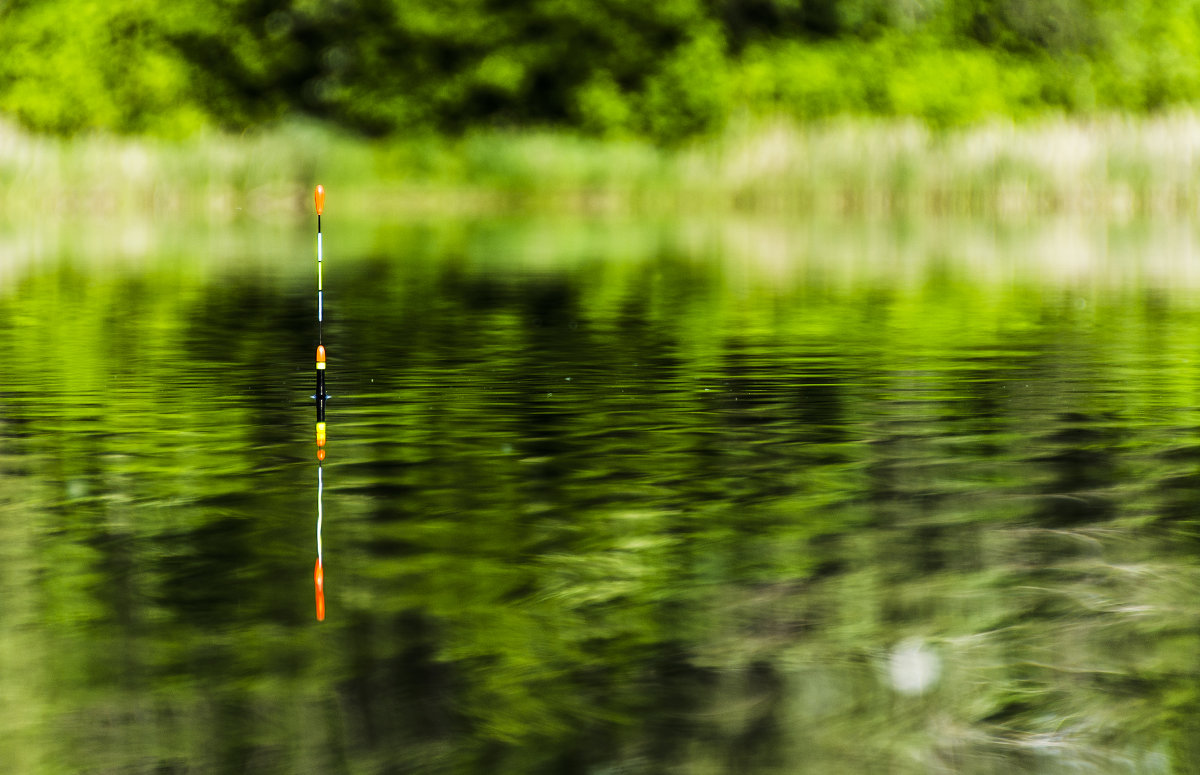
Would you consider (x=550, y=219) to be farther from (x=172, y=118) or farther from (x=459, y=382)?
(x=459, y=382)

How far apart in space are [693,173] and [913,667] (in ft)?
108

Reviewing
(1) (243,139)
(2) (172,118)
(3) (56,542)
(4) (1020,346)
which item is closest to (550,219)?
(1) (243,139)

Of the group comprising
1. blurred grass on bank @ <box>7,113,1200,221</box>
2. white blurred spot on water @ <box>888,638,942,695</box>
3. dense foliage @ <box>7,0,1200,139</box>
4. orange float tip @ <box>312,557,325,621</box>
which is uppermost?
dense foliage @ <box>7,0,1200,139</box>

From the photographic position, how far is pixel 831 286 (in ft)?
55.3

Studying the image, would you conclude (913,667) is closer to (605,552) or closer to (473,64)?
(605,552)

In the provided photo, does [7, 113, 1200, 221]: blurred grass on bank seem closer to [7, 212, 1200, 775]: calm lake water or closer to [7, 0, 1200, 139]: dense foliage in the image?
[7, 0, 1200, 139]: dense foliage

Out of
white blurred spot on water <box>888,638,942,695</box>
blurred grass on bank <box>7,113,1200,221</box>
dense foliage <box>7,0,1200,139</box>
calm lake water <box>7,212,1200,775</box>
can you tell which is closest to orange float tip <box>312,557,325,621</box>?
calm lake water <box>7,212,1200,775</box>

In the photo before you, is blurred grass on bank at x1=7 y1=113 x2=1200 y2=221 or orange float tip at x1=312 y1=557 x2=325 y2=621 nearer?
orange float tip at x1=312 y1=557 x2=325 y2=621

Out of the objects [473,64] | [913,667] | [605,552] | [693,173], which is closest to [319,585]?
[605,552]

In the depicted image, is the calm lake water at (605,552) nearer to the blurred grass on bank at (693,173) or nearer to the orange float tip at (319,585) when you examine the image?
the orange float tip at (319,585)

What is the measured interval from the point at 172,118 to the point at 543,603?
4167cm

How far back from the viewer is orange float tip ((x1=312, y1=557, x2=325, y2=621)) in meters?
4.72

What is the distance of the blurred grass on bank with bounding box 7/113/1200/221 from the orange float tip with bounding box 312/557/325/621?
26217 millimetres

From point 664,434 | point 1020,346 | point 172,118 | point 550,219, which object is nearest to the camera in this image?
point 664,434
